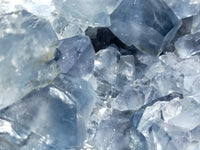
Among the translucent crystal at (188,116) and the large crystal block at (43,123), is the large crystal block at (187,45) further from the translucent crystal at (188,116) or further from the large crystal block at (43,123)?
the large crystal block at (43,123)

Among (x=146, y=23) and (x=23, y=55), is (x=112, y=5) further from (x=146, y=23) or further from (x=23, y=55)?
(x=23, y=55)

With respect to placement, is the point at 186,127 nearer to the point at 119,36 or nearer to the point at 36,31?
the point at 119,36

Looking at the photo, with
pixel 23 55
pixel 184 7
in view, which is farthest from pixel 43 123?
pixel 184 7

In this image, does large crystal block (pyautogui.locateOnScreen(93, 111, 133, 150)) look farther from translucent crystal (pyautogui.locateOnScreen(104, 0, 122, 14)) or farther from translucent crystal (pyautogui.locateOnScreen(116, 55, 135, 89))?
translucent crystal (pyautogui.locateOnScreen(104, 0, 122, 14))

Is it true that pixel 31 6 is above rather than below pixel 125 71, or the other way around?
above

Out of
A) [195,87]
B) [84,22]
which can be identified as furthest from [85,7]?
[195,87]

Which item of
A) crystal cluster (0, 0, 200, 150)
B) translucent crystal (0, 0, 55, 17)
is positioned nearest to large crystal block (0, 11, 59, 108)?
crystal cluster (0, 0, 200, 150)
